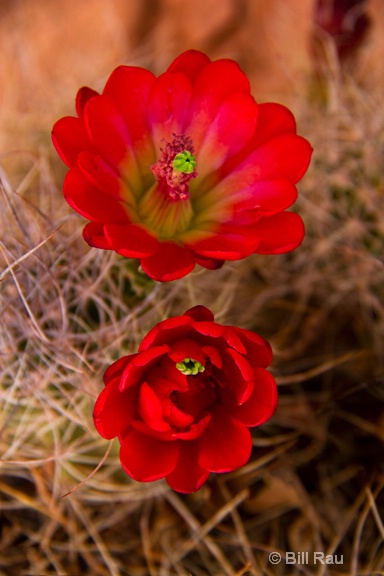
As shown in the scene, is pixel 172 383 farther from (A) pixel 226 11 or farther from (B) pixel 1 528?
(A) pixel 226 11

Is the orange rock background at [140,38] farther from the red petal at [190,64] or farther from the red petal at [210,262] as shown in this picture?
the red petal at [210,262]

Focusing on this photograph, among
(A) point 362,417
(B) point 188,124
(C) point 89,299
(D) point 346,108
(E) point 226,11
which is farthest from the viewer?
(E) point 226,11

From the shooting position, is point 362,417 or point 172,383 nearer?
point 172,383

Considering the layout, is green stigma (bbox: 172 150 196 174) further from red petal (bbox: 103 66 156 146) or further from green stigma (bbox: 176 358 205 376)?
green stigma (bbox: 176 358 205 376)

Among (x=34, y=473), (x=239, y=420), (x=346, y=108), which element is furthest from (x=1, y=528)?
(x=346, y=108)

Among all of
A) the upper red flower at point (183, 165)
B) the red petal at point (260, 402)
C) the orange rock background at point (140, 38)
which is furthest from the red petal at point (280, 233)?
the orange rock background at point (140, 38)
